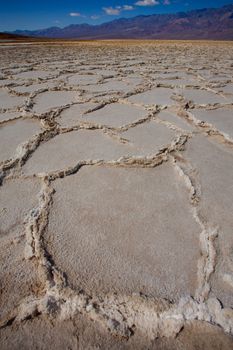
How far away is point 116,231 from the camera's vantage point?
3.39ft

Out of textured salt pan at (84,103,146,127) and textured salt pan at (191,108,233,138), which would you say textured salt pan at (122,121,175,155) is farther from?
textured salt pan at (191,108,233,138)

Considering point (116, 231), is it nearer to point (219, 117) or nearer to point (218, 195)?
point (218, 195)

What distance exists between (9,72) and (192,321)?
4383mm

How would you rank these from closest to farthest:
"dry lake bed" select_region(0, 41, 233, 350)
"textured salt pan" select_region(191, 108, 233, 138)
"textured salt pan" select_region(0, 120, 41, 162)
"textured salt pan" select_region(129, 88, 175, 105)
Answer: "dry lake bed" select_region(0, 41, 233, 350) → "textured salt pan" select_region(0, 120, 41, 162) → "textured salt pan" select_region(191, 108, 233, 138) → "textured salt pan" select_region(129, 88, 175, 105)

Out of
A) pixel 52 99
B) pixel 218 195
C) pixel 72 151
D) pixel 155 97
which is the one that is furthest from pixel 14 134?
pixel 155 97

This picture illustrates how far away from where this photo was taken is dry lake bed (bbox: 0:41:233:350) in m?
0.72

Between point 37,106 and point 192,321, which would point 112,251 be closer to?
point 192,321

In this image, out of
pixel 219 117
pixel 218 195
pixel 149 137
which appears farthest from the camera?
pixel 219 117

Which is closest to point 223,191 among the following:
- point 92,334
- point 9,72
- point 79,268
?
point 79,268

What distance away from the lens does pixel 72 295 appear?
30.6 inches

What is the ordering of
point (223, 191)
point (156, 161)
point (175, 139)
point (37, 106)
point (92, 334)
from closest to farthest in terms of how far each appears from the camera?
1. point (92, 334)
2. point (223, 191)
3. point (156, 161)
4. point (175, 139)
5. point (37, 106)

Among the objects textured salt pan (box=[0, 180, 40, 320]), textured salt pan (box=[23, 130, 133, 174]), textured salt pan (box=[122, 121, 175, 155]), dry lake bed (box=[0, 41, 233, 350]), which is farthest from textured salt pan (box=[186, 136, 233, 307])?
textured salt pan (box=[0, 180, 40, 320])

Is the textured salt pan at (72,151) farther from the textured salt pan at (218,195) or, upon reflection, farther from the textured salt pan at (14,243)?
the textured salt pan at (218,195)

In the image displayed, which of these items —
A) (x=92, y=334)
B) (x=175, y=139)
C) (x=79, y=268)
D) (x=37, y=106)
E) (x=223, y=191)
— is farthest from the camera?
(x=37, y=106)
